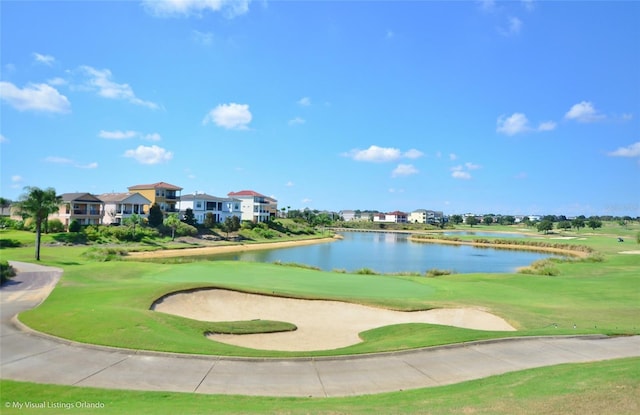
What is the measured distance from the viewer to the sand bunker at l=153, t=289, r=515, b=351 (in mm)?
17594

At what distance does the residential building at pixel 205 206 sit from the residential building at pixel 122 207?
1266cm

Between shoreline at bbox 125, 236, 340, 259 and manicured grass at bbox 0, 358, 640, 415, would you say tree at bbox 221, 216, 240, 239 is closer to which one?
shoreline at bbox 125, 236, 340, 259

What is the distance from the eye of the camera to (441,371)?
37.6ft

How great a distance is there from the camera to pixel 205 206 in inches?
3698

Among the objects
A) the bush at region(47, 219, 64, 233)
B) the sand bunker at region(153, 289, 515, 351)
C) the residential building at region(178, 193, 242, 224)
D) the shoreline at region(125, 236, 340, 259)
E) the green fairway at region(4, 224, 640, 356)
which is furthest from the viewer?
the residential building at region(178, 193, 242, 224)

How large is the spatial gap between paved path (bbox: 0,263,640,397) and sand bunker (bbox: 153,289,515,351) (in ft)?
13.9

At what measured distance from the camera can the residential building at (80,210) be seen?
2709 inches

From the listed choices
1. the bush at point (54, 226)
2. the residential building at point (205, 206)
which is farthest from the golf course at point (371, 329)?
the residential building at point (205, 206)

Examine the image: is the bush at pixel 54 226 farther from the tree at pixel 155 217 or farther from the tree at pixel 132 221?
the tree at pixel 155 217

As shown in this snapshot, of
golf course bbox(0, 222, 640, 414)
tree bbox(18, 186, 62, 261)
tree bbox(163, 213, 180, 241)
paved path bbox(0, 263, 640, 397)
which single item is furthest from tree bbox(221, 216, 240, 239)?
paved path bbox(0, 263, 640, 397)

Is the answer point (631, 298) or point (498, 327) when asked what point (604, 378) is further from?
point (631, 298)

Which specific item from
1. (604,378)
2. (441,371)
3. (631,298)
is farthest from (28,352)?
(631,298)

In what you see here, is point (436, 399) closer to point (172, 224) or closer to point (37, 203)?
point (37, 203)

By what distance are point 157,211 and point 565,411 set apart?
245 ft
